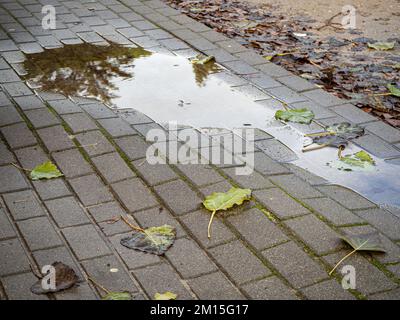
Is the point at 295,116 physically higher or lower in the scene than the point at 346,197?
higher

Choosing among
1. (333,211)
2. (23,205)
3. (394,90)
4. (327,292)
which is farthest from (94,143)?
(394,90)

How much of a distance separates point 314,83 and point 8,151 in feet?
8.58

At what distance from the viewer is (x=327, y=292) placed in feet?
8.29

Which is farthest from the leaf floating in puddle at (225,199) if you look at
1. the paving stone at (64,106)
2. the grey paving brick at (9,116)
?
the grey paving brick at (9,116)

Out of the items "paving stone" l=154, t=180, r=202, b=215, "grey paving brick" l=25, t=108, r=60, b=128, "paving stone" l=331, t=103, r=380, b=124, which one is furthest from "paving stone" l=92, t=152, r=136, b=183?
"paving stone" l=331, t=103, r=380, b=124

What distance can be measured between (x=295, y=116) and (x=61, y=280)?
2250 millimetres

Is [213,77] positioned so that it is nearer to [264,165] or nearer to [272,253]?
[264,165]

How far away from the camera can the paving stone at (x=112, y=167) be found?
11.0 ft

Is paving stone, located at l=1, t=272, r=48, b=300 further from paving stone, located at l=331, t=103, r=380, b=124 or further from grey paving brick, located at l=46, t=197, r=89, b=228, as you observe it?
paving stone, located at l=331, t=103, r=380, b=124

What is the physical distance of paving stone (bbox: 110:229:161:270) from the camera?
266cm

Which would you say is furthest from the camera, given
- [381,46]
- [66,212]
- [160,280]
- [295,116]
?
[381,46]

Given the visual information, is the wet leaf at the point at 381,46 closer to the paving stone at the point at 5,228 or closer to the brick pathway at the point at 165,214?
the brick pathway at the point at 165,214

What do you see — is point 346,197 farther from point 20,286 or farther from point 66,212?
point 20,286

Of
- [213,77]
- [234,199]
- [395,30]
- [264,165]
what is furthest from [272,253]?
[395,30]
